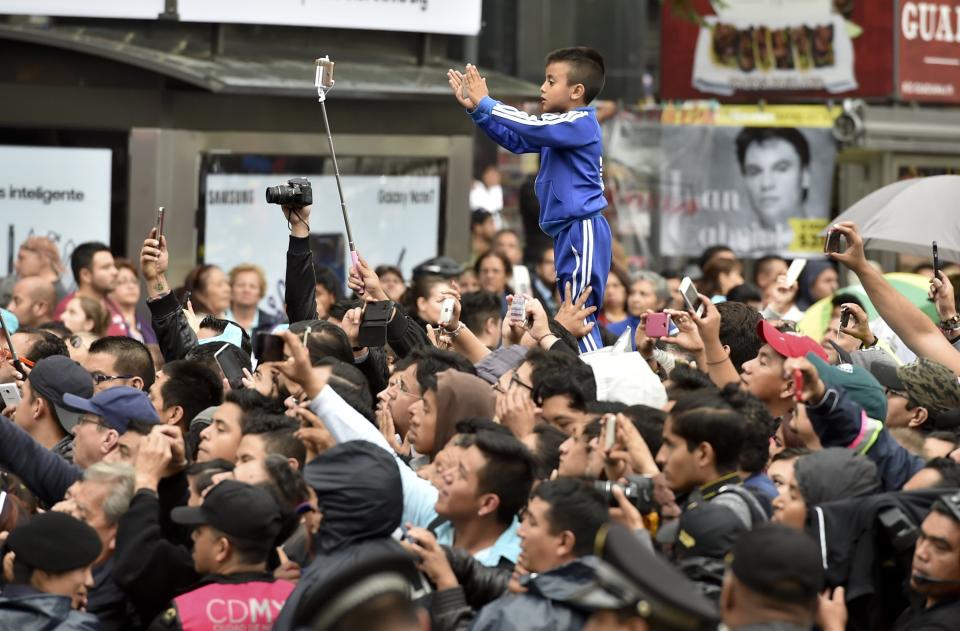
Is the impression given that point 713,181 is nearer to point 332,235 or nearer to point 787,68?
point 787,68

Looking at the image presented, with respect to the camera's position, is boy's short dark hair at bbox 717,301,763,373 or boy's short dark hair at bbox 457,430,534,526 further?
boy's short dark hair at bbox 717,301,763,373

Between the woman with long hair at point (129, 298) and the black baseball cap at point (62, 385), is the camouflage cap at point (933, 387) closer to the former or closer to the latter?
the black baseball cap at point (62, 385)

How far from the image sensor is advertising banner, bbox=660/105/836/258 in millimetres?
18500

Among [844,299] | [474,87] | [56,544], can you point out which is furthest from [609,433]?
[844,299]

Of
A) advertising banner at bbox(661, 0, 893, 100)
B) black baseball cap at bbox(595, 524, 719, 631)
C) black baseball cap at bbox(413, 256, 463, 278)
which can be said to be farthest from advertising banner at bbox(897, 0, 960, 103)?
black baseball cap at bbox(595, 524, 719, 631)

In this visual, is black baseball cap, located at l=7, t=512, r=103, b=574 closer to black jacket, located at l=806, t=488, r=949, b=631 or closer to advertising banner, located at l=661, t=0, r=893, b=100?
black jacket, located at l=806, t=488, r=949, b=631

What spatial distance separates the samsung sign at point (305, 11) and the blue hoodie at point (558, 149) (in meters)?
4.36

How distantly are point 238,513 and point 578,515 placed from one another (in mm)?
1093

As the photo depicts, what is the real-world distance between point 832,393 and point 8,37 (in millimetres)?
8264

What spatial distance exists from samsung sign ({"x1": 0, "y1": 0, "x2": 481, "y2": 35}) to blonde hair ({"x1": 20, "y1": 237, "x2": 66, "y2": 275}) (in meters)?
1.64

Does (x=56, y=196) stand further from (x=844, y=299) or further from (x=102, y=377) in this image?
(x=844, y=299)

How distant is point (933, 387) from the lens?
23.9ft

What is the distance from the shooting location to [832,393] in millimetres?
6250

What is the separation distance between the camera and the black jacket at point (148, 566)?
19.6ft
